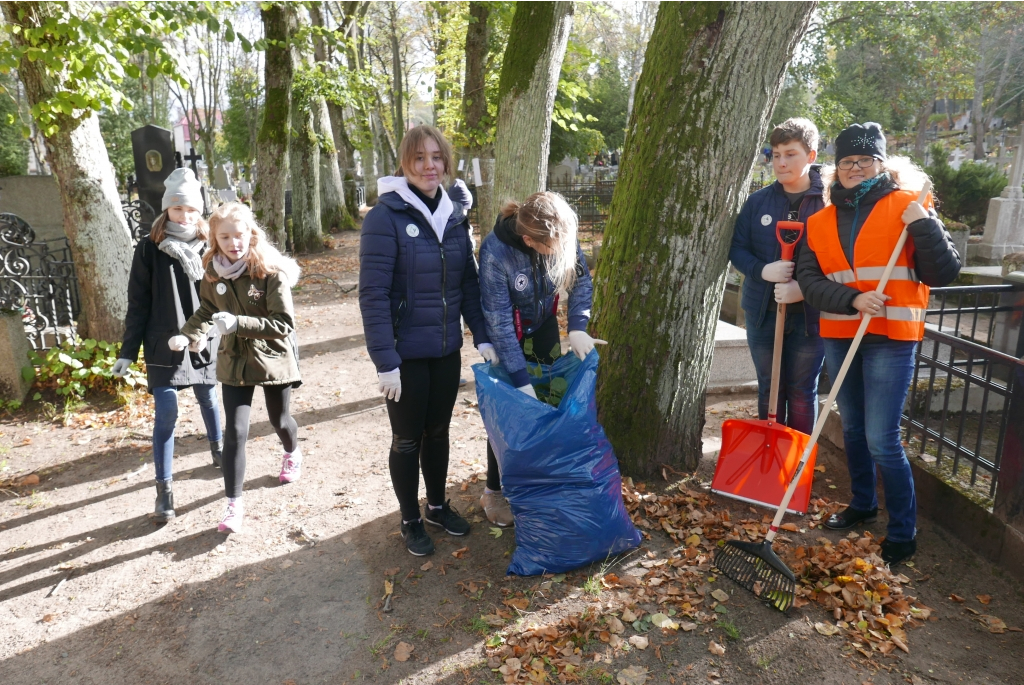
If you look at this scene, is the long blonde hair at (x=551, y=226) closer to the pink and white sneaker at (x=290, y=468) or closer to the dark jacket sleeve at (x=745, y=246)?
the dark jacket sleeve at (x=745, y=246)

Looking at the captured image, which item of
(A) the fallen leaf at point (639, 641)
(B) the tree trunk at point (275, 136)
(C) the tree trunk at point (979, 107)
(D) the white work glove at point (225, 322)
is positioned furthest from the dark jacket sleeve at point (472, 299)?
(C) the tree trunk at point (979, 107)

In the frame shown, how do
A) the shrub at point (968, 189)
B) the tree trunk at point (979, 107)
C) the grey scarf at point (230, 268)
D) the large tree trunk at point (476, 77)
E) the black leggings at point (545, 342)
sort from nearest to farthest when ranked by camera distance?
the black leggings at point (545, 342) → the grey scarf at point (230, 268) → the large tree trunk at point (476, 77) → the shrub at point (968, 189) → the tree trunk at point (979, 107)

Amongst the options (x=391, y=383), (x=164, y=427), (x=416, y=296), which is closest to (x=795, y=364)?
(x=416, y=296)

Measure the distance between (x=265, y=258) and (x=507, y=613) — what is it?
7.03 feet

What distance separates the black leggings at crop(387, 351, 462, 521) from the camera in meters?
3.12

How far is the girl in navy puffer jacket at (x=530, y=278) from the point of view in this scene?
2.90 m

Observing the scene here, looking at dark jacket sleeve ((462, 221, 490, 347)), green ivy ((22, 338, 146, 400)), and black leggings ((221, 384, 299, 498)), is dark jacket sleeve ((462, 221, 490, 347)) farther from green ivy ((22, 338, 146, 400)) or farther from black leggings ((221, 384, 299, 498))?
green ivy ((22, 338, 146, 400))

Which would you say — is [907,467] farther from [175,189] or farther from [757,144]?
[175,189]

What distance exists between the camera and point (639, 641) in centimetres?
268

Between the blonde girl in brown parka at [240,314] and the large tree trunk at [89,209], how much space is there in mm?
3331

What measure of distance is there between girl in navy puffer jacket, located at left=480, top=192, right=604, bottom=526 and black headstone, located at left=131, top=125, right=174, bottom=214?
6.66m

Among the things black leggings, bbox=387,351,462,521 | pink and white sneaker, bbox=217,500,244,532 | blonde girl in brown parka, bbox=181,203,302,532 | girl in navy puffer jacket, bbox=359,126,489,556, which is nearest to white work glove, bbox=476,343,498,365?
girl in navy puffer jacket, bbox=359,126,489,556

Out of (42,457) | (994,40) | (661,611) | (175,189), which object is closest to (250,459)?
(42,457)

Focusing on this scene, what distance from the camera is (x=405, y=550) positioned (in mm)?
3482
